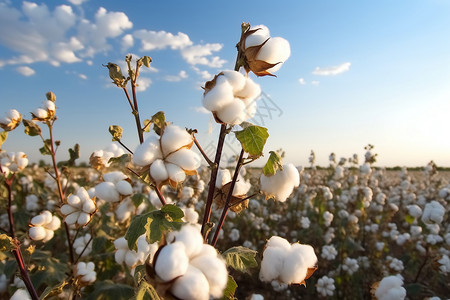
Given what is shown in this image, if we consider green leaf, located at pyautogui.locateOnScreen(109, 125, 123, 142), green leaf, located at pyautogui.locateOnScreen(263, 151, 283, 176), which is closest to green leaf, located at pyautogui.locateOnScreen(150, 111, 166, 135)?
green leaf, located at pyautogui.locateOnScreen(109, 125, 123, 142)

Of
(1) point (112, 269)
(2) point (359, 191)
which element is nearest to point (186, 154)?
(1) point (112, 269)

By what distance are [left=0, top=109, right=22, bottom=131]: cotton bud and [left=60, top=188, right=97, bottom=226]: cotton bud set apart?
2.58 ft

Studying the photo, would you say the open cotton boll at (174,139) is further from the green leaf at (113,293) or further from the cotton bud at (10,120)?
the cotton bud at (10,120)

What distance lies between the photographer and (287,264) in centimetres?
111

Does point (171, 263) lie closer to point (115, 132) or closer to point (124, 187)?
point (115, 132)

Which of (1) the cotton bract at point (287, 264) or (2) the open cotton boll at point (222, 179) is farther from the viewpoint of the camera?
(2) the open cotton boll at point (222, 179)

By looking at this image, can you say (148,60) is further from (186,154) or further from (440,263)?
(440,263)

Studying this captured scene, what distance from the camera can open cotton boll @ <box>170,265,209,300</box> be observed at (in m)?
0.69

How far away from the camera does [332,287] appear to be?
13.2 feet

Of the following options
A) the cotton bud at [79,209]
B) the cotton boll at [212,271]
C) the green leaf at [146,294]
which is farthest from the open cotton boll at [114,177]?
the cotton boll at [212,271]

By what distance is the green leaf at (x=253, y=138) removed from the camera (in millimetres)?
1051

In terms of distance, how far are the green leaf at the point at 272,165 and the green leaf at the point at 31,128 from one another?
5.89ft

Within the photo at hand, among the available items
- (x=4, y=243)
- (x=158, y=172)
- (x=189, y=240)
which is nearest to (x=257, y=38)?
(x=158, y=172)

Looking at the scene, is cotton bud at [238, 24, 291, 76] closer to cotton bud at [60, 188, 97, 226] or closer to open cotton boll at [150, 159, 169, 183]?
open cotton boll at [150, 159, 169, 183]
